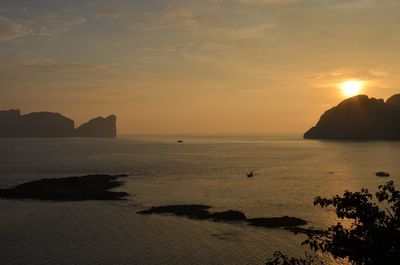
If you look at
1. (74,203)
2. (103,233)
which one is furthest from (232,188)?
(103,233)

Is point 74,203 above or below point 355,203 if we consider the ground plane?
below

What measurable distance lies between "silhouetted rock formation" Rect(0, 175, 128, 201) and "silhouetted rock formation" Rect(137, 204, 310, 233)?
52.6ft

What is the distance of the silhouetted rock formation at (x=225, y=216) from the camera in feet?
190

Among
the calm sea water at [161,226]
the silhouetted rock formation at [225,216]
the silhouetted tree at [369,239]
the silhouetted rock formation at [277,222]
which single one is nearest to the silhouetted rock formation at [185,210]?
the silhouetted rock formation at [225,216]

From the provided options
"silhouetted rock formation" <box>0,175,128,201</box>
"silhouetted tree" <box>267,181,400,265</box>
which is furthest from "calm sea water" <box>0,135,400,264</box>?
"silhouetted tree" <box>267,181,400,265</box>

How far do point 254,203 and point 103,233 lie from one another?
30.5 meters

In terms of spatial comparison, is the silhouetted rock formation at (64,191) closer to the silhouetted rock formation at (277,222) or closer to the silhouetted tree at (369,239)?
the silhouetted rock formation at (277,222)

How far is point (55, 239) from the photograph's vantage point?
167 ft

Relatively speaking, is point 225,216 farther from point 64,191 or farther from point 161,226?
point 64,191

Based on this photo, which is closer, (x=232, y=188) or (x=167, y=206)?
(x=167, y=206)

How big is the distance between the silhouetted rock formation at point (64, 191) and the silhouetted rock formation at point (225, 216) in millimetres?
16033

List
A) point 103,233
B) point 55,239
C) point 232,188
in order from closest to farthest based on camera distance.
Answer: point 55,239, point 103,233, point 232,188

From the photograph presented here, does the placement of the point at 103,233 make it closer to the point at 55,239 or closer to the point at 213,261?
the point at 55,239

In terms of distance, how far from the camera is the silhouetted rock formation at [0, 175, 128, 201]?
266ft
